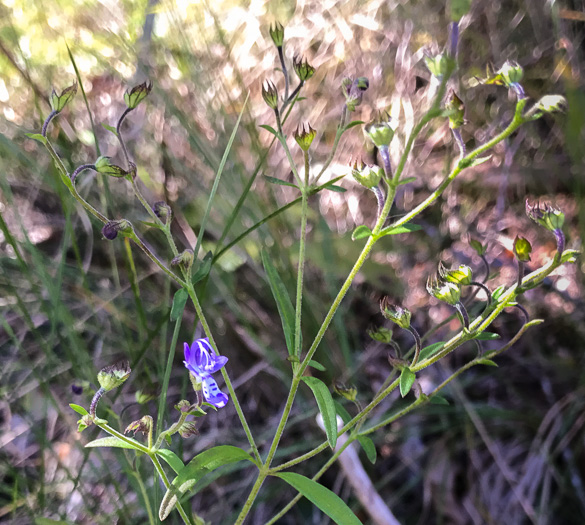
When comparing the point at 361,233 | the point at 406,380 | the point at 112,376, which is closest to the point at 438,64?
the point at 361,233

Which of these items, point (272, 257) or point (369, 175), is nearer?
point (369, 175)

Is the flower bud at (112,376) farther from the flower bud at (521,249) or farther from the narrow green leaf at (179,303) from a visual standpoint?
the flower bud at (521,249)

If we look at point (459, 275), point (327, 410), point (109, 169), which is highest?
point (109, 169)

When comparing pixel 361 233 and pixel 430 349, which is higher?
pixel 361 233

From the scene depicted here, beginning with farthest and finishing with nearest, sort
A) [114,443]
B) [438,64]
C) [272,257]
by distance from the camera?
[272,257]
[114,443]
[438,64]

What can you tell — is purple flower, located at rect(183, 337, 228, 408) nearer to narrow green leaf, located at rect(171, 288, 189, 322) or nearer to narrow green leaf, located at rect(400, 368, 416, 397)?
narrow green leaf, located at rect(171, 288, 189, 322)

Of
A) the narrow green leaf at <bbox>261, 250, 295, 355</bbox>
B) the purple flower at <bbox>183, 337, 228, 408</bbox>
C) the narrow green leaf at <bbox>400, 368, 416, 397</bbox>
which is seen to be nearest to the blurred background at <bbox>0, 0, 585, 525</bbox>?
the narrow green leaf at <bbox>261, 250, 295, 355</bbox>

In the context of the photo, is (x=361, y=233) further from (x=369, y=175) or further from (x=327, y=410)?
(x=327, y=410)
